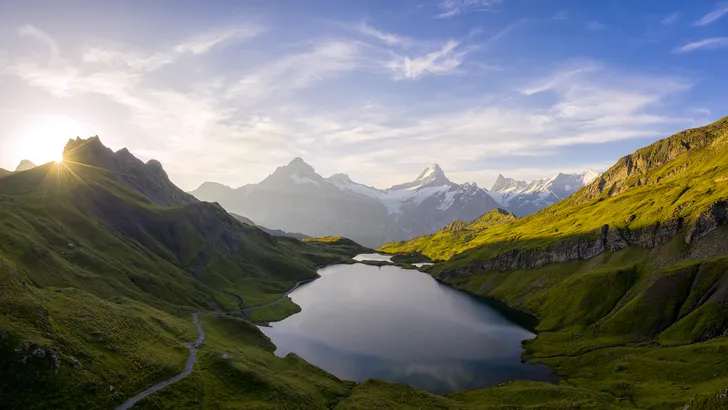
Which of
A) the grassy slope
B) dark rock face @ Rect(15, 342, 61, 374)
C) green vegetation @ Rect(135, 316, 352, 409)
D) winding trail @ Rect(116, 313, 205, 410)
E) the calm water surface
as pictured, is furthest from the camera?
the calm water surface

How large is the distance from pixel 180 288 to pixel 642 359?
510 feet

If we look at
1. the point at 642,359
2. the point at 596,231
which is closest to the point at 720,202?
the point at 596,231

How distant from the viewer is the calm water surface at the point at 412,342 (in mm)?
98625

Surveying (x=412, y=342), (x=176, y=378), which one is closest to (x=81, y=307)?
(x=176, y=378)

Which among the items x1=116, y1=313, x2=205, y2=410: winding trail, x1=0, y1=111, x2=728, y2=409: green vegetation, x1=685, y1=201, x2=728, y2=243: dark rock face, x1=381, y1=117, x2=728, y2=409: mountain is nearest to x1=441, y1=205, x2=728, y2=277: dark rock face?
x1=685, y1=201, x2=728, y2=243: dark rock face

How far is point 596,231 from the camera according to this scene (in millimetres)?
198125

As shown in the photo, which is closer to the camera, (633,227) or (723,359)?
(723,359)

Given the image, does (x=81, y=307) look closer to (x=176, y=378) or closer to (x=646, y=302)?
(x=176, y=378)

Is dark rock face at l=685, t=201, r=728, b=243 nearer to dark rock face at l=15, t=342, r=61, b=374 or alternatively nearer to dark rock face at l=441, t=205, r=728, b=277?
dark rock face at l=441, t=205, r=728, b=277

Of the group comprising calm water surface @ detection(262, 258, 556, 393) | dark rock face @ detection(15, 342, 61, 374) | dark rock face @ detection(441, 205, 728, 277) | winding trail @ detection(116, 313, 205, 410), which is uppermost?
dark rock face @ detection(441, 205, 728, 277)

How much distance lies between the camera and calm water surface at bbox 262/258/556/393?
98625 millimetres

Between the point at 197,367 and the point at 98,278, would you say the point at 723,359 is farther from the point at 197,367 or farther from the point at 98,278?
the point at 98,278

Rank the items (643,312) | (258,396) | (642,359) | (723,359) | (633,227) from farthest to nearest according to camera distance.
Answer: (633,227) → (643,312) → (642,359) → (723,359) → (258,396)

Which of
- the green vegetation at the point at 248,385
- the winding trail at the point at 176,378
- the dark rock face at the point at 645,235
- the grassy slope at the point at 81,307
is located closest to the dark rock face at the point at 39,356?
the grassy slope at the point at 81,307
